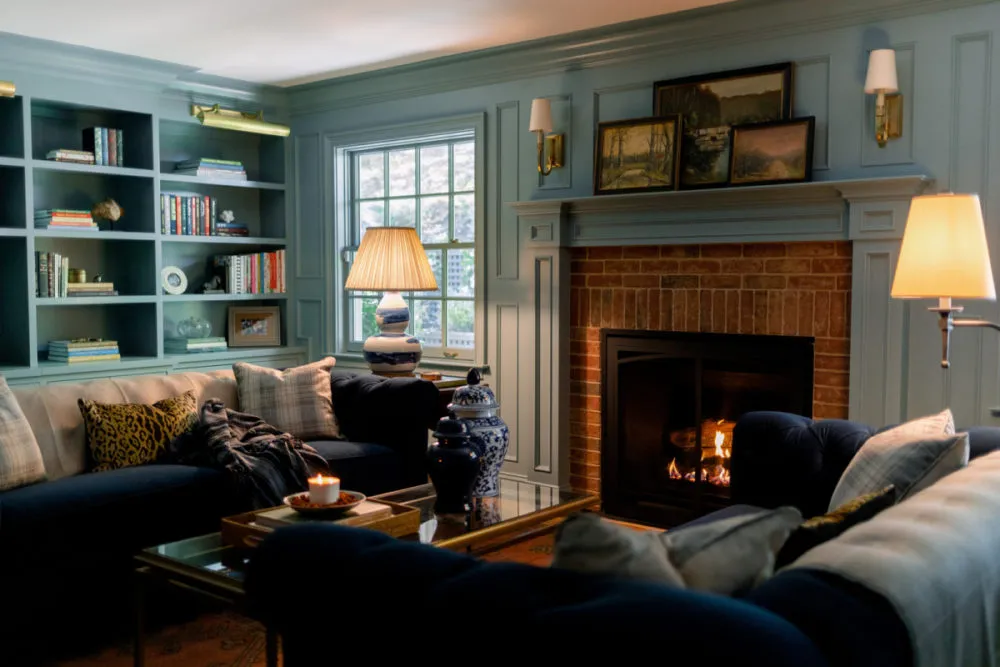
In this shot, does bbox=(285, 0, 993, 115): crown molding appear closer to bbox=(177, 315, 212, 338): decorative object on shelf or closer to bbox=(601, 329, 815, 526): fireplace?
bbox=(601, 329, 815, 526): fireplace

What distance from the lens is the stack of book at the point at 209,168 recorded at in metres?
5.59

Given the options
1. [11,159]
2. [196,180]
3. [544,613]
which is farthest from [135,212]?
[544,613]

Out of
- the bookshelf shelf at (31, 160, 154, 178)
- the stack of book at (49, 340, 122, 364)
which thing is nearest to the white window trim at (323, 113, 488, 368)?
the bookshelf shelf at (31, 160, 154, 178)

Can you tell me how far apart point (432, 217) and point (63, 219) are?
2033 millimetres

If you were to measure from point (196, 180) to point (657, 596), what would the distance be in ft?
16.6

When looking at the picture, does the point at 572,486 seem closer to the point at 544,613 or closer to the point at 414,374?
the point at 414,374

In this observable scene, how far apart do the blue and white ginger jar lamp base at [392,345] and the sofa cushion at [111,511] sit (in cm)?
138

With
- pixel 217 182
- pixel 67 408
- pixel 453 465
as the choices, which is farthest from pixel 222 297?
pixel 453 465

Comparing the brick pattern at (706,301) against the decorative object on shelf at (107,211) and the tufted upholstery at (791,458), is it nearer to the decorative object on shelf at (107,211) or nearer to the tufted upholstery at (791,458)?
the tufted upholstery at (791,458)

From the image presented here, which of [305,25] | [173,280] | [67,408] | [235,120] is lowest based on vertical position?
[67,408]

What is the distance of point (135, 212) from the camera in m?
5.43

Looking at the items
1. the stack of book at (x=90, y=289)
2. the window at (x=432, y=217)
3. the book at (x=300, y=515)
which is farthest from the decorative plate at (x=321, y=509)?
the stack of book at (x=90, y=289)

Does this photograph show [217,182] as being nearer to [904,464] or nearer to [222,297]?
[222,297]

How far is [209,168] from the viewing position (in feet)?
18.5
